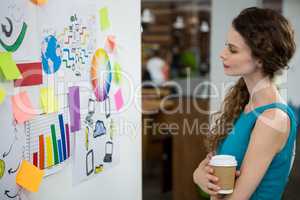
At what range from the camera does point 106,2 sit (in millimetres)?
2199

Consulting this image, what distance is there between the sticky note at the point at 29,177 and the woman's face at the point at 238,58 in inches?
30.9

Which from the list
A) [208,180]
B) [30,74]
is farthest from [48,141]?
[208,180]

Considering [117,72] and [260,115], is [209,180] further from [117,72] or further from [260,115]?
[117,72]

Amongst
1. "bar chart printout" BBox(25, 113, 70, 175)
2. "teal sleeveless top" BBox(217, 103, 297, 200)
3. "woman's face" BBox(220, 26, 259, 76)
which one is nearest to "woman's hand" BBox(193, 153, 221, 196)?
"teal sleeveless top" BBox(217, 103, 297, 200)

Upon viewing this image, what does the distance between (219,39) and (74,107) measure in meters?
2.11

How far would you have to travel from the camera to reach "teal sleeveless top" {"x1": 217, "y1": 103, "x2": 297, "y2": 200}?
5.35ft

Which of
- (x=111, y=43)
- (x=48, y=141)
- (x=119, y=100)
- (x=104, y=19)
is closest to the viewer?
(x=48, y=141)

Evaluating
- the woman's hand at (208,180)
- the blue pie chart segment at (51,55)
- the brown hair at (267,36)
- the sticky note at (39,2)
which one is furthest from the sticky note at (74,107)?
the brown hair at (267,36)

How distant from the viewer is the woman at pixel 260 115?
156cm

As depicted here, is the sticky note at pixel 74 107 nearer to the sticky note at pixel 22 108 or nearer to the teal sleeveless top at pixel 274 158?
the sticky note at pixel 22 108

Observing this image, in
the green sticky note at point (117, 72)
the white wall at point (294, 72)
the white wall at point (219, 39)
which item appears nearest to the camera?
the green sticky note at point (117, 72)

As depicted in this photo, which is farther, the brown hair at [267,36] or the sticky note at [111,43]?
the sticky note at [111,43]

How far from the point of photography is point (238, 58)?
1656 mm

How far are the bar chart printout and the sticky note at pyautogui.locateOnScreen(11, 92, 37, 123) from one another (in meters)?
0.03
